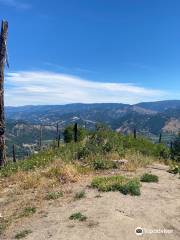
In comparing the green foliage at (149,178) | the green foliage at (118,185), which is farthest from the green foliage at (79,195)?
the green foliage at (149,178)

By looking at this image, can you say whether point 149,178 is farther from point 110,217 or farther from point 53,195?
point 110,217

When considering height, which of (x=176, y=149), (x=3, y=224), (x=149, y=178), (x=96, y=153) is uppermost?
(x=96, y=153)

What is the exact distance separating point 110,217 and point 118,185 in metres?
3.24

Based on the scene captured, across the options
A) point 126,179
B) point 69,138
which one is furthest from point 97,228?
point 69,138

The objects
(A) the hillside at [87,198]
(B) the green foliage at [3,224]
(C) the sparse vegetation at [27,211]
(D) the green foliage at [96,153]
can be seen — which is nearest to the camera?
(A) the hillside at [87,198]

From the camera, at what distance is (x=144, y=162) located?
Result: 2008 cm

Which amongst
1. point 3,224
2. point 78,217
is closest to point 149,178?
point 78,217

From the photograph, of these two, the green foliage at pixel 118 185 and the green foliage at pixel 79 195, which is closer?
the green foliage at pixel 79 195

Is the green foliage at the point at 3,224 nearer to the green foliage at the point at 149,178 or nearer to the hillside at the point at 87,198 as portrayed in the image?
the hillside at the point at 87,198

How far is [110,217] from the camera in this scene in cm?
1095

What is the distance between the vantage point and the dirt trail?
392 inches

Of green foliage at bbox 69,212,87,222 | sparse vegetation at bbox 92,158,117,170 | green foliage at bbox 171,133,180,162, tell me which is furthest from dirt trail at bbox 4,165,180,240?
green foliage at bbox 171,133,180,162

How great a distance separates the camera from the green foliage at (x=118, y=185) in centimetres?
1377

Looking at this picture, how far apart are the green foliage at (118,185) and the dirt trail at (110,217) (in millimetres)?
278
